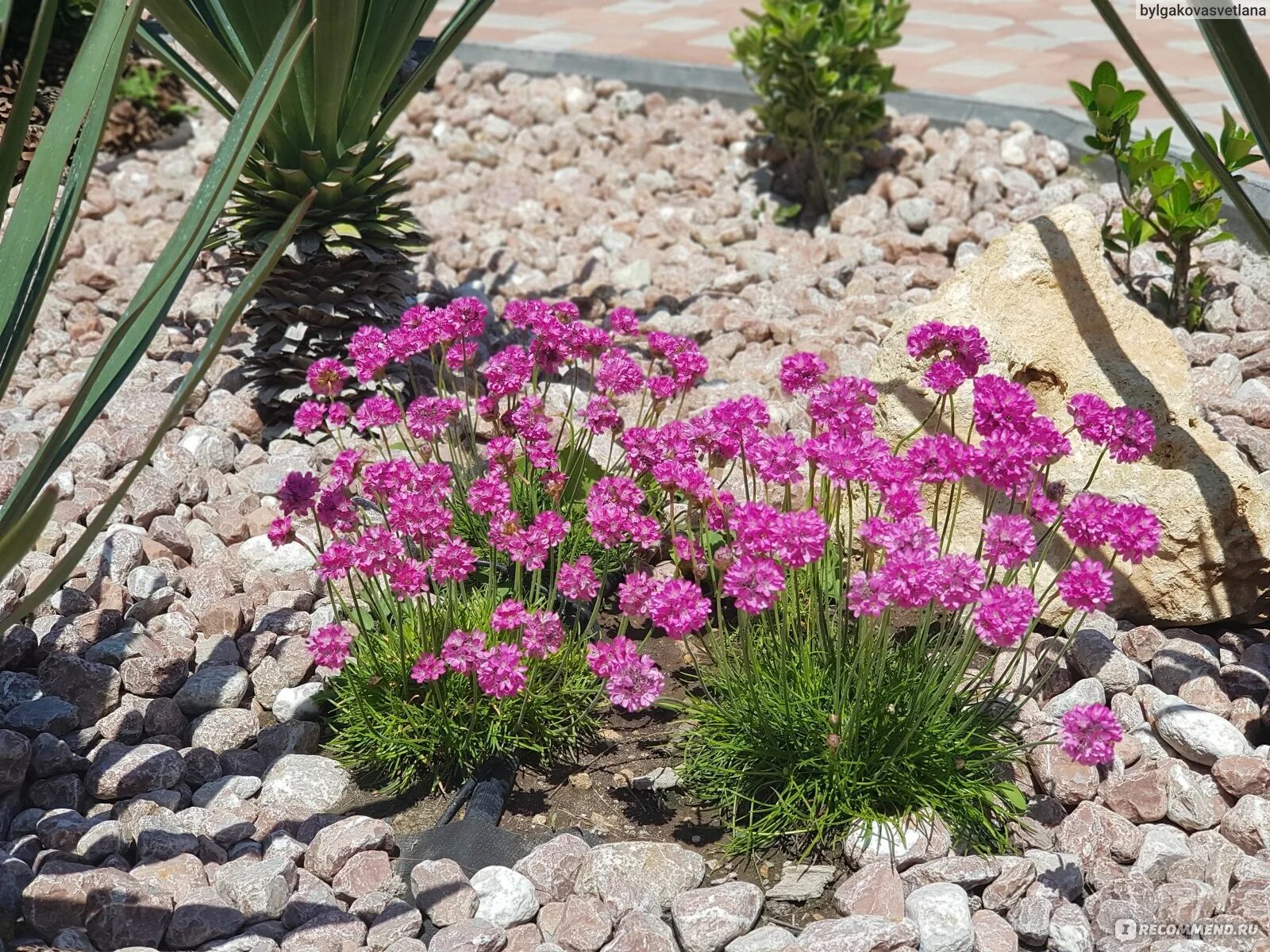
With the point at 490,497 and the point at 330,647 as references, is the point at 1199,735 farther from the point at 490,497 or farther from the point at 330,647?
the point at 330,647

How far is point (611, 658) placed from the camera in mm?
2451

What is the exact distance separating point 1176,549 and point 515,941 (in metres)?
1.78

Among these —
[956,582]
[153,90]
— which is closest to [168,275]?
[956,582]

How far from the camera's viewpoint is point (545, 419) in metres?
2.92

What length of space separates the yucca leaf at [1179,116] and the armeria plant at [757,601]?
49 cm

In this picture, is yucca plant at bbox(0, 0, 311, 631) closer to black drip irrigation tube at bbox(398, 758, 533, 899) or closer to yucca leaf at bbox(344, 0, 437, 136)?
black drip irrigation tube at bbox(398, 758, 533, 899)

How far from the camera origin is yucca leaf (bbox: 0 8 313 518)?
75.7 inches

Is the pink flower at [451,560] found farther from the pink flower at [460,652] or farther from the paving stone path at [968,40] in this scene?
the paving stone path at [968,40]

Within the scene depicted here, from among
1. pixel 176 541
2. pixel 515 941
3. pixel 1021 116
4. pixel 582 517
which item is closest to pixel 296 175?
pixel 176 541

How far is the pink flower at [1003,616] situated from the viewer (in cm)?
213

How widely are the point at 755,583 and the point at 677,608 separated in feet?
0.54

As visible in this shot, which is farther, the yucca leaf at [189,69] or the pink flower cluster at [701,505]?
the yucca leaf at [189,69]

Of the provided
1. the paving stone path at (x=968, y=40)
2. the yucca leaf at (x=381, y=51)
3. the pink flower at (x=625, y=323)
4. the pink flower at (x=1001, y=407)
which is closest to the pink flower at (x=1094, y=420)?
the pink flower at (x=1001, y=407)

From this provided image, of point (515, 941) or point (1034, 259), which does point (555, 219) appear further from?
point (515, 941)
